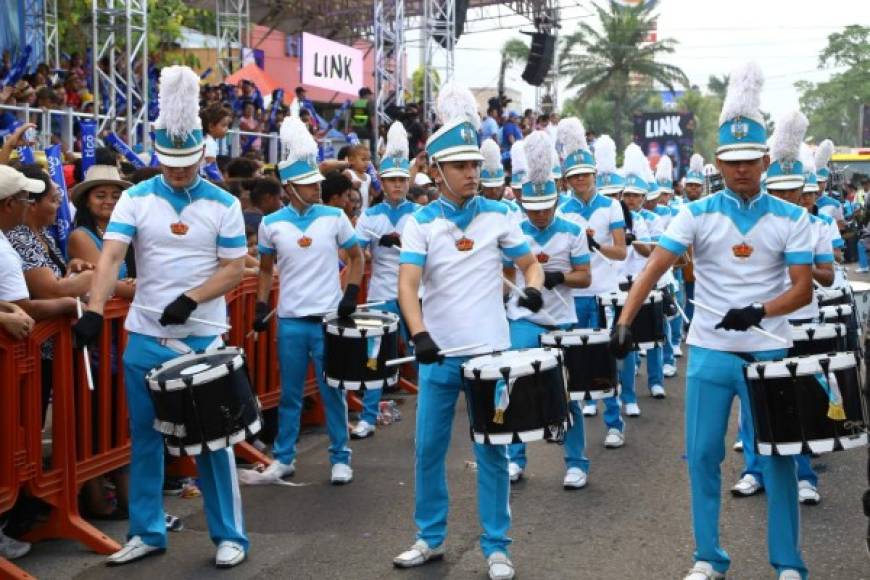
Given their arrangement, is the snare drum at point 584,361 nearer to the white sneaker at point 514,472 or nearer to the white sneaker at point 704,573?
the white sneaker at point 514,472

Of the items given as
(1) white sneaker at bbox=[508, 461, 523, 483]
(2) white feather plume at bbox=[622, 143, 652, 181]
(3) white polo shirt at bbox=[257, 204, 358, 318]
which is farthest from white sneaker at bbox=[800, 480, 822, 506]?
(2) white feather plume at bbox=[622, 143, 652, 181]

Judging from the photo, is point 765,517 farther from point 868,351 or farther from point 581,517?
point 868,351

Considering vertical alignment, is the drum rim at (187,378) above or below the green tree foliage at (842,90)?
below

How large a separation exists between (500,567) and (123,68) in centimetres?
1289

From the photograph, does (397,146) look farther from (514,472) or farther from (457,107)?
(457,107)

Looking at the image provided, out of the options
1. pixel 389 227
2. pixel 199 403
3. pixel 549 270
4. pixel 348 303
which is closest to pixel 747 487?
pixel 549 270

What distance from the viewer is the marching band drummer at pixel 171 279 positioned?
630cm

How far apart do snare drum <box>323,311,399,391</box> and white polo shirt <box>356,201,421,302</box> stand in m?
2.29

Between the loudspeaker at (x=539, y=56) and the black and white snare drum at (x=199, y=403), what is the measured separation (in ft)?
94.4

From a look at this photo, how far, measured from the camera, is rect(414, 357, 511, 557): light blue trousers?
6.05m

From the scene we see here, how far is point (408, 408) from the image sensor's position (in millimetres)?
11289

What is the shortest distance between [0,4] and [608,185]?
11361 millimetres

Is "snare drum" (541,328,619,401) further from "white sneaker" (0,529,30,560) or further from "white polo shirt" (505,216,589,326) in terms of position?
"white sneaker" (0,529,30,560)

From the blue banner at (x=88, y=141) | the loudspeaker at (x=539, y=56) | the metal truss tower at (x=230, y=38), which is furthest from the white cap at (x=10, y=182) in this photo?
the loudspeaker at (x=539, y=56)
